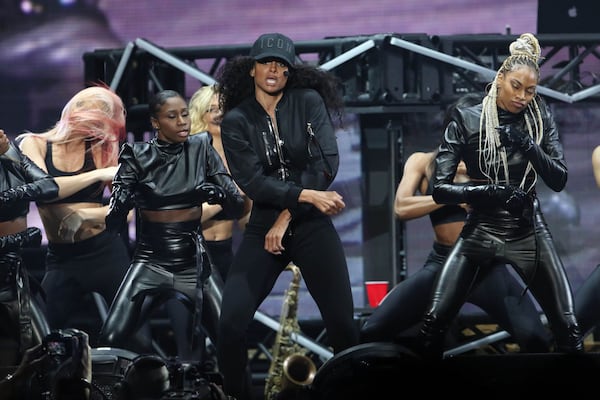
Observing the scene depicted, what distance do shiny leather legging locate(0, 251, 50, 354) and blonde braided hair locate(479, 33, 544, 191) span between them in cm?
269

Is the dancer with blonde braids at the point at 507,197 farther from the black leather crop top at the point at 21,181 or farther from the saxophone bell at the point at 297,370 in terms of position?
the black leather crop top at the point at 21,181

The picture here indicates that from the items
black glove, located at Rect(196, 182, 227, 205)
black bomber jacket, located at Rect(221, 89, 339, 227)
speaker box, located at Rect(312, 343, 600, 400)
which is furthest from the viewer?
black glove, located at Rect(196, 182, 227, 205)

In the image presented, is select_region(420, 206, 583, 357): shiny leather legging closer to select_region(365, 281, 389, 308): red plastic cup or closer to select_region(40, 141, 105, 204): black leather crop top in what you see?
select_region(365, 281, 389, 308): red plastic cup

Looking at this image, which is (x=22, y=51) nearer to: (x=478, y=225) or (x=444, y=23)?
A: (x=444, y=23)

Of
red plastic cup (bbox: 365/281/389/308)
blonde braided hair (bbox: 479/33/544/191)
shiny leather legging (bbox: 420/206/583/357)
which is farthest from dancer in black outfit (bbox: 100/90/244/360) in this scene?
blonde braided hair (bbox: 479/33/544/191)

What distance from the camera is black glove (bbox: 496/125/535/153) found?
5492 mm

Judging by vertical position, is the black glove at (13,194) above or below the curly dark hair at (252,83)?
below

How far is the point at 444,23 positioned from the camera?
646 centimetres

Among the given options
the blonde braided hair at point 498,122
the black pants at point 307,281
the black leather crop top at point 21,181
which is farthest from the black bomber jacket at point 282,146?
the black leather crop top at point 21,181

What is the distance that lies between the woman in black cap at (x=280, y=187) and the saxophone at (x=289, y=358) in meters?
1.16

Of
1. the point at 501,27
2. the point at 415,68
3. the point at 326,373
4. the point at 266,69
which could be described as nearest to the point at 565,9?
the point at 501,27

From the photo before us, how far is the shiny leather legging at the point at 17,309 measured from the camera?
5.89 metres

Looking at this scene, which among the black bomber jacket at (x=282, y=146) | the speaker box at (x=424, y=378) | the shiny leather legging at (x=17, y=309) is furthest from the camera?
the shiny leather legging at (x=17, y=309)

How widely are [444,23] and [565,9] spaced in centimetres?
74
